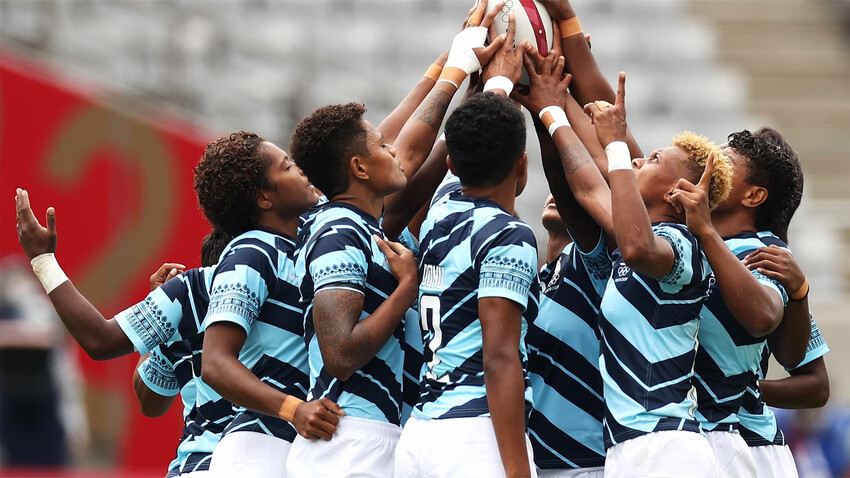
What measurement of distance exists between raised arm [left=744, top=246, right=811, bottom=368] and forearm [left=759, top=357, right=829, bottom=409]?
13cm

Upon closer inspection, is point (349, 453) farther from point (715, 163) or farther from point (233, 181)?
point (715, 163)

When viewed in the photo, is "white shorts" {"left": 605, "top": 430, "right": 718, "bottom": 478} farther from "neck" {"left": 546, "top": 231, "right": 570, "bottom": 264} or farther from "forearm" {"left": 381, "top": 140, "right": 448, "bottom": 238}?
"forearm" {"left": 381, "top": 140, "right": 448, "bottom": 238}

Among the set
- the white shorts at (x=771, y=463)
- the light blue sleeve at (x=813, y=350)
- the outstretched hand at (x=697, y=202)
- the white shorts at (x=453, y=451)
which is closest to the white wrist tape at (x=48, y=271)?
the white shorts at (x=453, y=451)

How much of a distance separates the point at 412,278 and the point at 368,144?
0.57m

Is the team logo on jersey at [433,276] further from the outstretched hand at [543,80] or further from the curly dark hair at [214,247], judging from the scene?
the curly dark hair at [214,247]

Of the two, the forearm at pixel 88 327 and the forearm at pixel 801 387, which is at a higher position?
the forearm at pixel 88 327

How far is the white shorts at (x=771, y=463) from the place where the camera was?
4398 mm

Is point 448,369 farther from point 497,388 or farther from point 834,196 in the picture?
point 834,196

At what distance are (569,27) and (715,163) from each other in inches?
36.9

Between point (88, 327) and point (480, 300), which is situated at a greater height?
point (480, 300)

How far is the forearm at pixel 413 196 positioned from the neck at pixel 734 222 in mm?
1154

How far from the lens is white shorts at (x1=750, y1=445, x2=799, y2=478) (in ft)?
14.4

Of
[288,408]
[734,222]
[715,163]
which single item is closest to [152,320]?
[288,408]

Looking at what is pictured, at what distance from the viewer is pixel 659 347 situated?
3.88 metres
